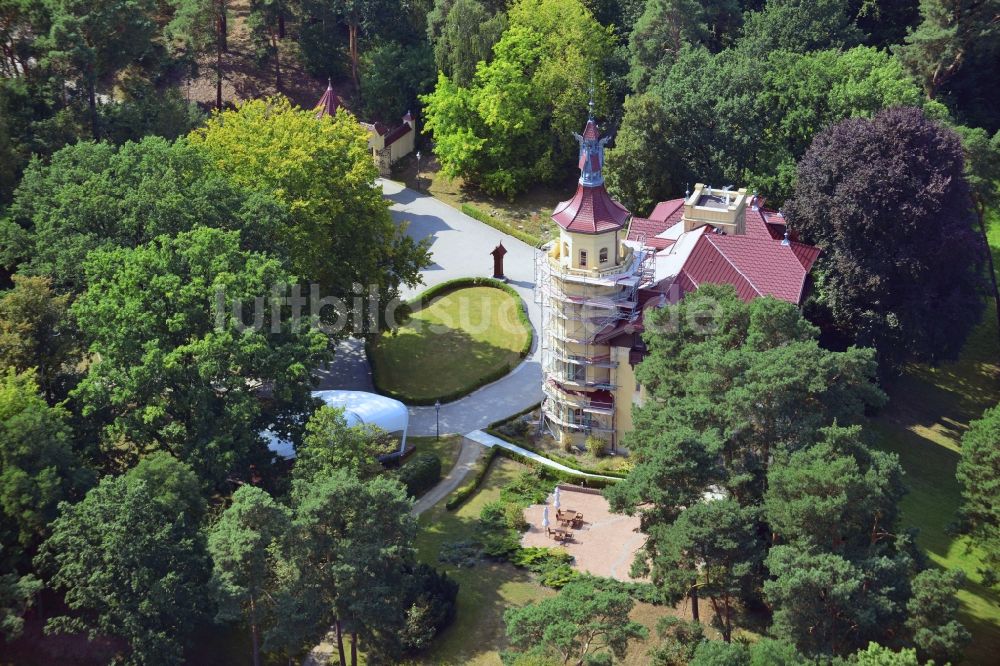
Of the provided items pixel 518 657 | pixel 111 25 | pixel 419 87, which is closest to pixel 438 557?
pixel 518 657

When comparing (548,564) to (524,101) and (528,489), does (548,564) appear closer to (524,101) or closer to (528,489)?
(528,489)

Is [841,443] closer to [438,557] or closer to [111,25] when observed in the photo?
[438,557]

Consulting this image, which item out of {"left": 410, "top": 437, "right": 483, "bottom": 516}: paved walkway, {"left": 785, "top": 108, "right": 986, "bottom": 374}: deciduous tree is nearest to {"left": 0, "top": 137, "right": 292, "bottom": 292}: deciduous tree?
{"left": 410, "top": 437, "right": 483, "bottom": 516}: paved walkway

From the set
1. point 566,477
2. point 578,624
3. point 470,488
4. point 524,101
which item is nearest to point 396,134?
point 524,101

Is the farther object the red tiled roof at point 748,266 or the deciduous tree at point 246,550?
the red tiled roof at point 748,266

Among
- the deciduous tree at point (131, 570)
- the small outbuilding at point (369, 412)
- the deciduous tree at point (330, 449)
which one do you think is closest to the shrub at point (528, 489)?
the small outbuilding at point (369, 412)

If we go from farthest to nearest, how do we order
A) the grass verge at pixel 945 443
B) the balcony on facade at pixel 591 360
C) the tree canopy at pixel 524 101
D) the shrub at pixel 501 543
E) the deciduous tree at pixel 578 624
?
the tree canopy at pixel 524 101 → the balcony on facade at pixel 591 360 → the shrub at pixel 501 543 → the grass verge at pixel 945 443 → the deciduous tree at pixel 578 624

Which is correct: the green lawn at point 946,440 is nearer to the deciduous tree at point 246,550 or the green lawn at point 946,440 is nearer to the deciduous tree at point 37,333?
the deciduous tree at point 246,550
